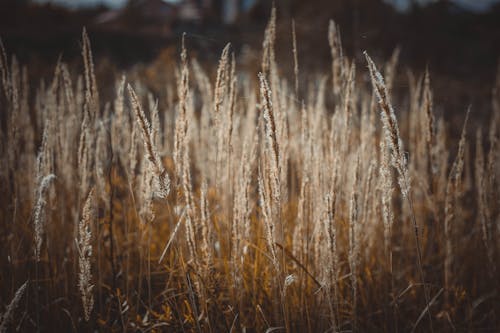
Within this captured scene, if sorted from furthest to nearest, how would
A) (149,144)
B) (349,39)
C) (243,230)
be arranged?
(349,39), (243,230), (149,144)

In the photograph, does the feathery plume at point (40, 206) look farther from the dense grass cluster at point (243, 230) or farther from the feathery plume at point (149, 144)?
the feathery plume at point (149, 144)

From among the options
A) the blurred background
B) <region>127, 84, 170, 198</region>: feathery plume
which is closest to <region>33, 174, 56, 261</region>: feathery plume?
<region>127, 84, 170, 198</region>: feathery plume

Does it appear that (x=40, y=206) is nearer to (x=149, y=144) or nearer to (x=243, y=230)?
(x=149, y=144)

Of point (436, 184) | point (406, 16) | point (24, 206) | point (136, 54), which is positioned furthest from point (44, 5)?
point (436, 184)

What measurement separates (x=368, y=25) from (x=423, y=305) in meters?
9.68

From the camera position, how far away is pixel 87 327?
4.23ft

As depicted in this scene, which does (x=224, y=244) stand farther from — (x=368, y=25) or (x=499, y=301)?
(x=368, y=25)

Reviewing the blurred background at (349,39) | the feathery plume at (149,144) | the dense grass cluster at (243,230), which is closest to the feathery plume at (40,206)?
the dense grass cluster at (243,230)

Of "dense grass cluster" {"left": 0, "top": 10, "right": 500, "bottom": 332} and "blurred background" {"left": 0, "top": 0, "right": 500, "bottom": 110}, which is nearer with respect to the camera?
"dense grass cluster" {"left": 0, "top": 10, "right": 500, "bottom": 332}

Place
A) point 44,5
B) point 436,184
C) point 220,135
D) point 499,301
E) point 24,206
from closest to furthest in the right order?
point 220,135, point 499,301, point 436,184, point 24,206, point 44,5

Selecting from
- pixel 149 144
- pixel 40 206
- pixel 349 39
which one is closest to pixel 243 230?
pixel 149 144

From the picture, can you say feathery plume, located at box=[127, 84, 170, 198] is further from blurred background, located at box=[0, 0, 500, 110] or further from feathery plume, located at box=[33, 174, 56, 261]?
blurred background, located at box=[0, 0, 500, 110]

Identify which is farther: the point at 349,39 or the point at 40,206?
the point at 349,39

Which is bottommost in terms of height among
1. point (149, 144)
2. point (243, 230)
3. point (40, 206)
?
point (243, 230)
